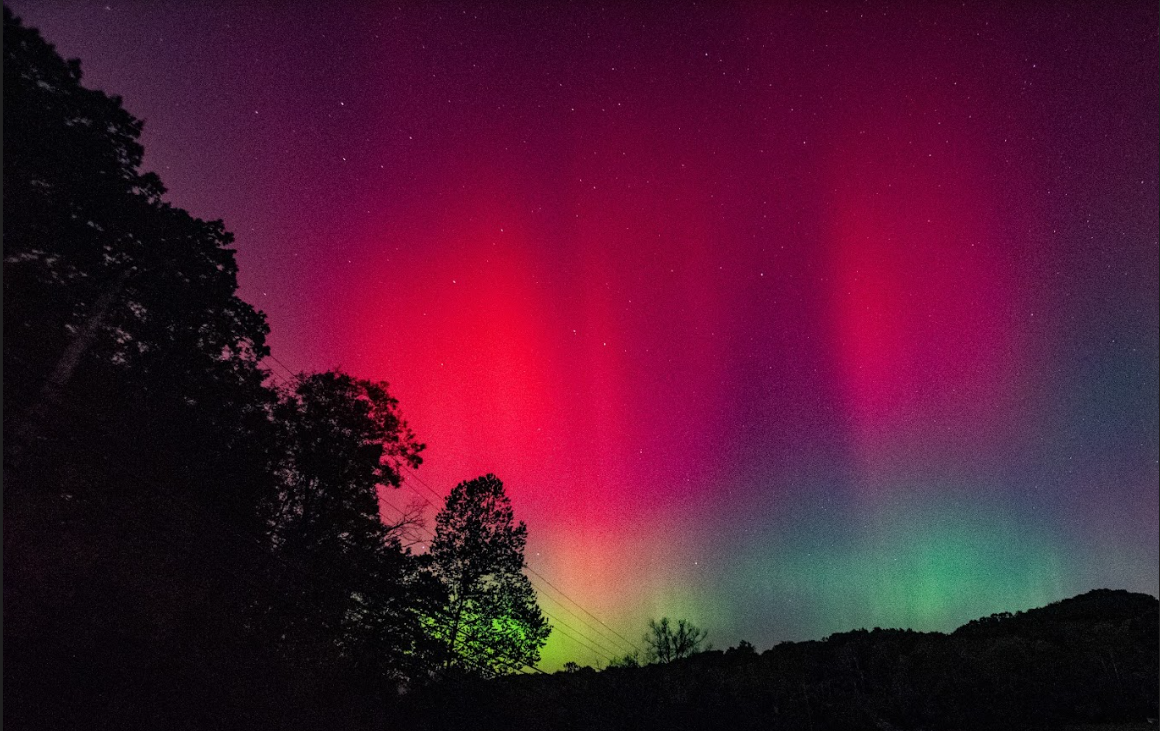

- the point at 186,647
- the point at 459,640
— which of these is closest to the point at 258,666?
the point at 186,647

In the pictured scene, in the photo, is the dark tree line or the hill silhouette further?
the hill silhouette

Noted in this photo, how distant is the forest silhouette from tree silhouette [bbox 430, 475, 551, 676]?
0.37 ft

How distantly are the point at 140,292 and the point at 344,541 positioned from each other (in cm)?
1109

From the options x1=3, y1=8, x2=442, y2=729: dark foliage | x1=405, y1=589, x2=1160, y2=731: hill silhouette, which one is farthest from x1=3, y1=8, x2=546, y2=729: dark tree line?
x1=405, y1=589, x2=1160, y2=731: hill silhouette

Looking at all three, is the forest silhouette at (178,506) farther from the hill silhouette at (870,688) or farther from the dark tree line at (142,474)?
the hill silhouette at (870,688)

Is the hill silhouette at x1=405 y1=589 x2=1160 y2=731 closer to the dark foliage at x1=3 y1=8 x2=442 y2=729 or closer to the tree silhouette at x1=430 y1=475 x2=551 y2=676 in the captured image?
the tree silhouette at x1=430 y1=475 x2=551 y2=676

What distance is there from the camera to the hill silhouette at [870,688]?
31266mm

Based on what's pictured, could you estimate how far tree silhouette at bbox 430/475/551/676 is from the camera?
1082 inches

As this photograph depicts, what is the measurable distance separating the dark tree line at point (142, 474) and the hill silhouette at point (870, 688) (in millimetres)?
9385

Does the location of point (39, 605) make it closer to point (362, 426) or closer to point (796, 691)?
point (362, 426)

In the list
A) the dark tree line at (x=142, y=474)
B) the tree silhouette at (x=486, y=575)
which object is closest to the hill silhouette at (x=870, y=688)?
the tree silhouette at (x=486, y=575)

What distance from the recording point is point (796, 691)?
206 feet

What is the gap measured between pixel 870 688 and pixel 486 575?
68.3 metres

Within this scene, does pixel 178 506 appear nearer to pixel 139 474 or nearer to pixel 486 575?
pixel 139 474
